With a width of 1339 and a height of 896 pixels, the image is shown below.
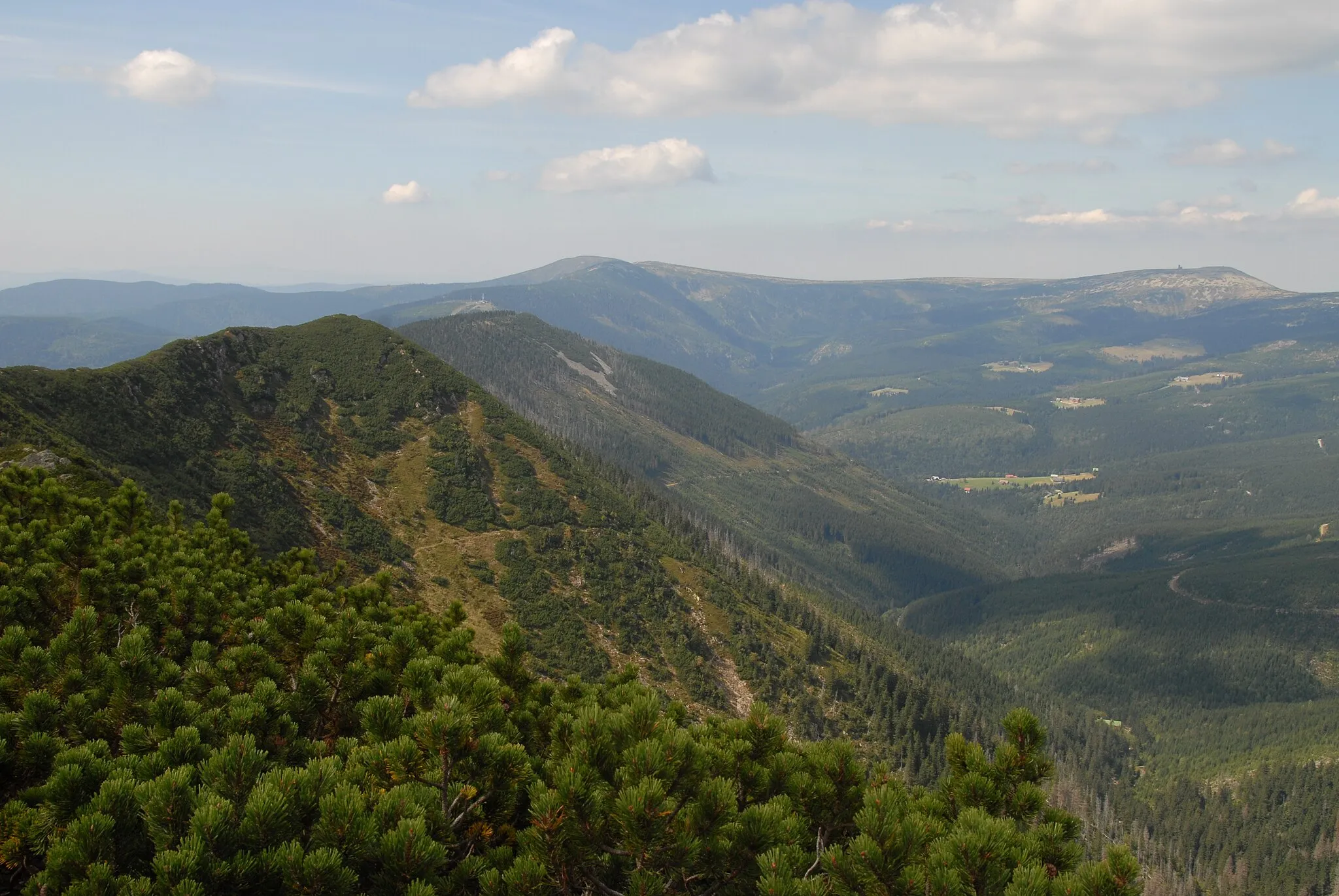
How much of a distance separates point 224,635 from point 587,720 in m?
11.8

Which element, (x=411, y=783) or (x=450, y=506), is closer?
(x=411, y=783)

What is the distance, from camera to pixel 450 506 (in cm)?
12550

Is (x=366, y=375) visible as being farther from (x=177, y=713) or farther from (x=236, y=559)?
(x=177, y=713)

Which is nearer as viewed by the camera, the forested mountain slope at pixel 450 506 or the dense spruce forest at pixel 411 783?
the dense spruce forest at pixel 411 783

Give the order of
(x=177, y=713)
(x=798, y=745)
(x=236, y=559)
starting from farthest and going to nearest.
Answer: (x=236, y=559) < (x=798, y=745) < (x=177, y=713)

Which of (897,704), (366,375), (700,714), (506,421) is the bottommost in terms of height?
(897,704)

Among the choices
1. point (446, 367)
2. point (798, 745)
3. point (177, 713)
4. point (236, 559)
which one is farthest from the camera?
point (446, 367)

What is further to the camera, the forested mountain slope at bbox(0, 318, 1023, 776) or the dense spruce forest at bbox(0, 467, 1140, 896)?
the forested mountain slope at bbox(0, 318, 1023, 776)

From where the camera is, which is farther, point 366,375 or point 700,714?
point 366,375

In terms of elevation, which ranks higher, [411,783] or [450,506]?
[411,783]

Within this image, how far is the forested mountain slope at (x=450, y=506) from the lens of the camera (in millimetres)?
102125

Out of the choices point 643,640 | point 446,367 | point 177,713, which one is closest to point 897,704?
point 643,640

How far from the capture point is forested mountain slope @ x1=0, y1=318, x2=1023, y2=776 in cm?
10212

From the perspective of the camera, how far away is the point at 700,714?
10456 cm
